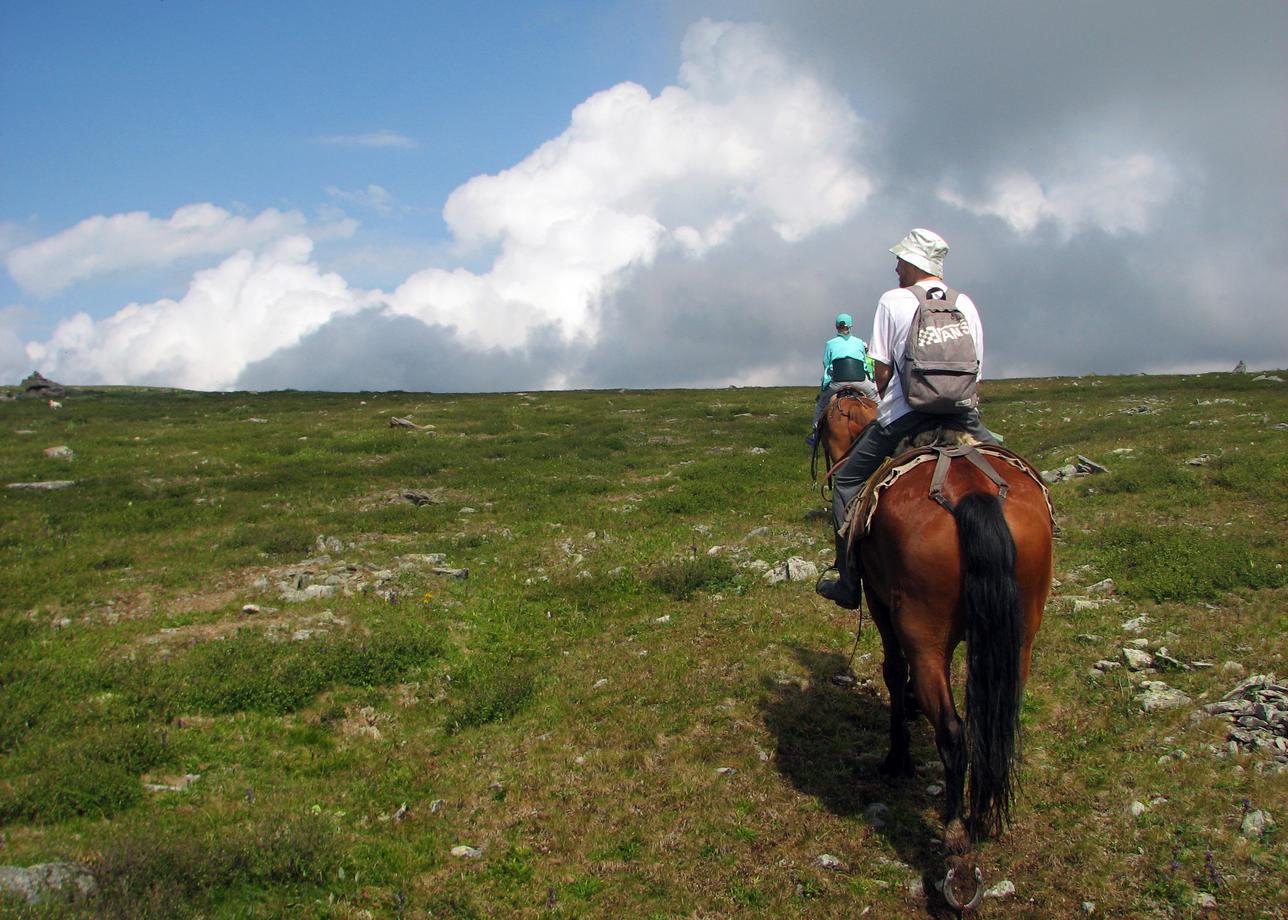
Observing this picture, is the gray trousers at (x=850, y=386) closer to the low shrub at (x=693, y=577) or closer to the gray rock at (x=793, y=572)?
the gray rock at (x=793, y=572)

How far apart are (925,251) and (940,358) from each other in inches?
48.8

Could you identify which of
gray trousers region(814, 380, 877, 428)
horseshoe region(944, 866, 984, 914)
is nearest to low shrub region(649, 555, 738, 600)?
gray trousers region(814, 380, 877, 428)

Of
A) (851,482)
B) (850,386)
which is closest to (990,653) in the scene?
(851,482)

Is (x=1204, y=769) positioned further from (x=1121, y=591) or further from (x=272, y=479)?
(x=272, y=479)

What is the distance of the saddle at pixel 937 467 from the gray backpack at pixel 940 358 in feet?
1.06

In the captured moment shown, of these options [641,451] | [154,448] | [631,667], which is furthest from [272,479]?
[631,667]

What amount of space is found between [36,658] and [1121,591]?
13.3m

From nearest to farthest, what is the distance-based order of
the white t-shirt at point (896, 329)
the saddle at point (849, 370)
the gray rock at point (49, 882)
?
the gray rock at point (49, 882)
the white t-shirt at point (896, 329)
the saddle at point (849, 370)

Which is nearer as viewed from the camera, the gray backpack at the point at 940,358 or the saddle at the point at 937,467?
the saddle at the point at 937,467

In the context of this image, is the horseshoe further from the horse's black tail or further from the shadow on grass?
the horse's black tail

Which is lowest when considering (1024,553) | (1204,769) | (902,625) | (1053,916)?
(1053,916)

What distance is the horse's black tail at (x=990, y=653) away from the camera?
17.9 ft

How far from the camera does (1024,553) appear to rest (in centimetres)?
571

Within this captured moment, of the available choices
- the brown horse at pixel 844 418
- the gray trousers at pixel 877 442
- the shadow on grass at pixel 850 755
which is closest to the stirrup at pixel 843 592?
the gray trousers at pixel 877 442
